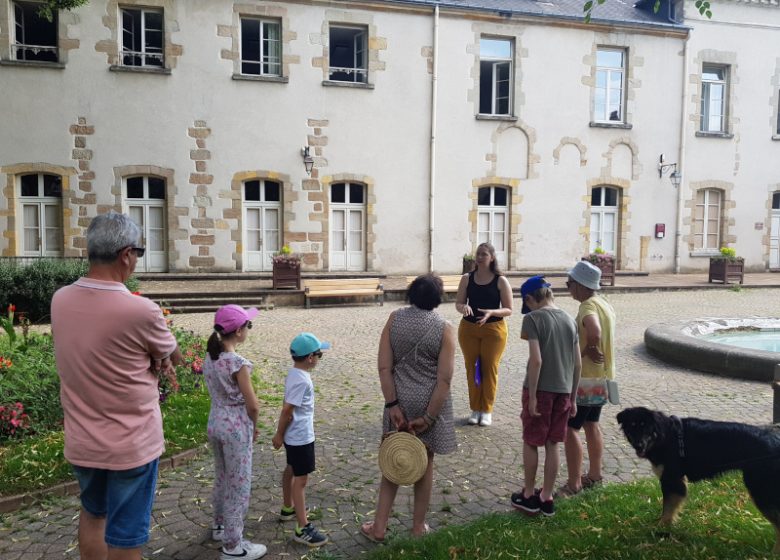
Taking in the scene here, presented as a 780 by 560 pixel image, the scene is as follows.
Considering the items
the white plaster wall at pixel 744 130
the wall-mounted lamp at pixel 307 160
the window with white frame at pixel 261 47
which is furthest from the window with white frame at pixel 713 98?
the window with white frame at pixel 261 47

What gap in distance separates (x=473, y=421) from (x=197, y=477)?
2.40m

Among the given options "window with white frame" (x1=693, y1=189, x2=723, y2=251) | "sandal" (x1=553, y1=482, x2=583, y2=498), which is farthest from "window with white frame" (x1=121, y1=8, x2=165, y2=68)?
"window with white frame" (x1=693, y1=189, x2=723, y2=251)

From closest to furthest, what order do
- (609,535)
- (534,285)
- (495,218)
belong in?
(609,535)
(534,285)
(495,218)

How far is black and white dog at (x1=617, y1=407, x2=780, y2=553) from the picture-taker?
317 cm

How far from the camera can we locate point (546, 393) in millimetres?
3920

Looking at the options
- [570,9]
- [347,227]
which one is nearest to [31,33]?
[347,227]

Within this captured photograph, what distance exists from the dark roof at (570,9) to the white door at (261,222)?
602cm

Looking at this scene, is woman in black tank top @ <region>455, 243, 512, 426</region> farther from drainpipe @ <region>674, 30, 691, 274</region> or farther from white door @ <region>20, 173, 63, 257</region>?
drainpipe @ <region>674, 30, 691, 274</region>

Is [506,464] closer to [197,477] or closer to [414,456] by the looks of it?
[414,456]

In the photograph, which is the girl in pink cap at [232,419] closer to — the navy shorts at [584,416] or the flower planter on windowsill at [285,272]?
the navy shorts at [584,416]

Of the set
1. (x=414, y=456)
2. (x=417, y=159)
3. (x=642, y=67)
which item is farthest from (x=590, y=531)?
(x=642, y=67)

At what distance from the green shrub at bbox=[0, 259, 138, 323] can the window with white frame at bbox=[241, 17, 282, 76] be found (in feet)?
26.1

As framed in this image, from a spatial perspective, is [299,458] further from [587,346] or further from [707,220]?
[707,220]

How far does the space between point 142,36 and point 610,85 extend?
1333 centimetres
